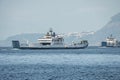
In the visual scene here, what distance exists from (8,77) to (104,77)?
1489cm

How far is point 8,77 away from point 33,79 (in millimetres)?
5206

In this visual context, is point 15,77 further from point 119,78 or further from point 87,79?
point 119,78

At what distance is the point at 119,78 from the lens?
73188mm

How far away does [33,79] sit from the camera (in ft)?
239

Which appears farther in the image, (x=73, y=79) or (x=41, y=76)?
(x=41, y=76)

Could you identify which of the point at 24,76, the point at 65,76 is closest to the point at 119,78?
the point at 65,76

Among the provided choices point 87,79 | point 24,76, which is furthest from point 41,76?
point 87,79

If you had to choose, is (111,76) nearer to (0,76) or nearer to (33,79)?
(33,79)

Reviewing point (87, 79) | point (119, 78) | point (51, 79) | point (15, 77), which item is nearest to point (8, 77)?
point (15, 77)

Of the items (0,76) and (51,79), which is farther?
(0,76)

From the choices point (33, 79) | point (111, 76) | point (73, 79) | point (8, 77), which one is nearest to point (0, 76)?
point (8, 77)

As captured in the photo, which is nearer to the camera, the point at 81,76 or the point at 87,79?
the point at 87,79

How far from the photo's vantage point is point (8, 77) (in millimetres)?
76000

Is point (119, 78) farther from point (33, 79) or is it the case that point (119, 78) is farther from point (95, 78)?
point (33, 79)
